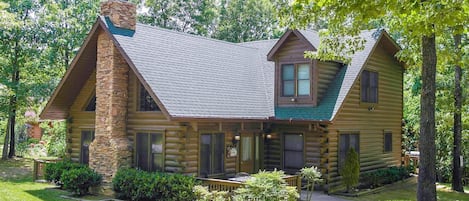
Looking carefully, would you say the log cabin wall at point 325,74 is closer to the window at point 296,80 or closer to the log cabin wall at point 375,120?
the window at point 296,80

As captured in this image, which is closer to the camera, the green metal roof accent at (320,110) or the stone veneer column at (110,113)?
the stone veneer column at (110,113)

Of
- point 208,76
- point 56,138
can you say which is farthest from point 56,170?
point 56,138

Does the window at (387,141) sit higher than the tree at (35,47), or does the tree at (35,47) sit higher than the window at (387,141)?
the tree at (35,47)

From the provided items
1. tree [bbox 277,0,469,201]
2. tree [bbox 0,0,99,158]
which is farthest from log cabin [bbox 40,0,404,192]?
tree [bbox 0,0,99,158]

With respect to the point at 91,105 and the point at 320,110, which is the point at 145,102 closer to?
the point at 91,105

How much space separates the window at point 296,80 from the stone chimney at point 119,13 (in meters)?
5.91

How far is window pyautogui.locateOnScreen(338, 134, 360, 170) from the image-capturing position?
706 inches

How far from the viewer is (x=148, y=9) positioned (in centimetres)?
3866

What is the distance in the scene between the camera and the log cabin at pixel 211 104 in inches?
609

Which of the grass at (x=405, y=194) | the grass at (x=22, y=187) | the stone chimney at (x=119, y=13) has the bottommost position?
the grass at (x=405, y=194)

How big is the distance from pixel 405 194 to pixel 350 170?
258 cm

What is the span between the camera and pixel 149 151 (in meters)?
15.9

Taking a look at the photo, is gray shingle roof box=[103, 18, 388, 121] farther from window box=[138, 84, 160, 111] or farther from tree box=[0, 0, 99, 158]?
tree box=[0, 0, 99, 158]

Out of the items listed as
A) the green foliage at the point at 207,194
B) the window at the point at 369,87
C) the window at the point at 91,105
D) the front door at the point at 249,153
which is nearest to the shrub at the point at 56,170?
the window at the point at 91,105
